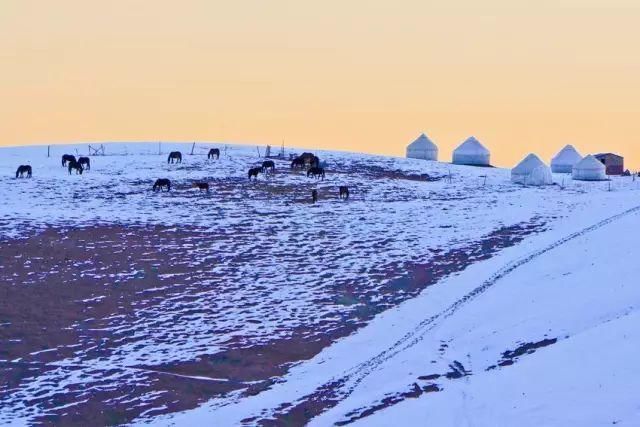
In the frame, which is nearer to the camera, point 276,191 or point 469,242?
point 469,242

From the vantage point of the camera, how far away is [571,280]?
3944cm

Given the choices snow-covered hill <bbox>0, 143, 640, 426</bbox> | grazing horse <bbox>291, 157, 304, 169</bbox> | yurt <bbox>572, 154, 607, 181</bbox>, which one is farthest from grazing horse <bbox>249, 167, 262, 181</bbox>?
yurt <bbox>572, 154, 607, 181</bbox>

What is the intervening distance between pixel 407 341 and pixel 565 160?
Result: 62.9 metres

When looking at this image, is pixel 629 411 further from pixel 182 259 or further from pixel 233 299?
pixel 182 259

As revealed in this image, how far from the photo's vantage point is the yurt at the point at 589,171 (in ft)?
273

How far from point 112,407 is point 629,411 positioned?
14562mm

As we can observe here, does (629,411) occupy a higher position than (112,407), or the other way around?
(629,411)

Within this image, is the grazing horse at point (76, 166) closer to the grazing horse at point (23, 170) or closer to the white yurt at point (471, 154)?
the grazing horse at point (23, 170)

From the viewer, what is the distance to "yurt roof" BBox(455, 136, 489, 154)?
9550 cm

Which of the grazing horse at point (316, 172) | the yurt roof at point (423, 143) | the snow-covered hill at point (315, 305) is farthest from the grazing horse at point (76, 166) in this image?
the yurt roof at point (423, 143)

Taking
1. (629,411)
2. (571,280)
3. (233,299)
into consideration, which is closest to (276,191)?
(233,299)

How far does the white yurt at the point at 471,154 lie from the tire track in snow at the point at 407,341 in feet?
150

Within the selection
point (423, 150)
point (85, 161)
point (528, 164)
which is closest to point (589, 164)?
point (528, 164)

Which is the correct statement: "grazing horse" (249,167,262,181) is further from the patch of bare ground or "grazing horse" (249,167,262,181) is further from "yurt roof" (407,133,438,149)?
"yurt roof" (407,133,438,149)
